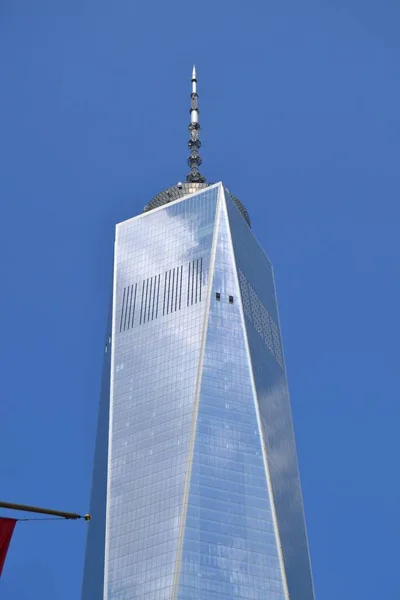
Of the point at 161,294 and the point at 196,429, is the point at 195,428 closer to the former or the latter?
the point at 196,429

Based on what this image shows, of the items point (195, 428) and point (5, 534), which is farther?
point (195, 428)

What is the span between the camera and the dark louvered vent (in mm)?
157875

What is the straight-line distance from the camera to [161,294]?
163000 mm

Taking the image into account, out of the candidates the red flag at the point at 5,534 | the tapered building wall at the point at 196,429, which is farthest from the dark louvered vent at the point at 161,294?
the red flag at the point at 5,534

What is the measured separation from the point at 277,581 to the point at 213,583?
29.6ft

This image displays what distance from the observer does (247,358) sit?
15000 centimetres

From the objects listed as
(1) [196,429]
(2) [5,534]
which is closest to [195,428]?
Answer: (1) [196,429]

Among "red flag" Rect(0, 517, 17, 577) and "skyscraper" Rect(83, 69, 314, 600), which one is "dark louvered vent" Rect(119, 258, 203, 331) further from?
"red flag" Rect(0, 517, 17, 577)

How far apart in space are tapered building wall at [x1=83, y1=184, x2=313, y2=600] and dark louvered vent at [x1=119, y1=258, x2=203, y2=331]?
0.71 feet

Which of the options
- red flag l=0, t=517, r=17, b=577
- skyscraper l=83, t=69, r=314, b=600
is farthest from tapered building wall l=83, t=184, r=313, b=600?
red flag l=0, t=517, r=17, b=577

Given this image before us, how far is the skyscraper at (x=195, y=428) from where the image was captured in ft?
429

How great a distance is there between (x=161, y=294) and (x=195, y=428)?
99.8ft

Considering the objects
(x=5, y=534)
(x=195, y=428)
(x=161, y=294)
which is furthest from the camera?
(x=161, y=294)

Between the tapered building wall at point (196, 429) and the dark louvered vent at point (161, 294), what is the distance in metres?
0.22
